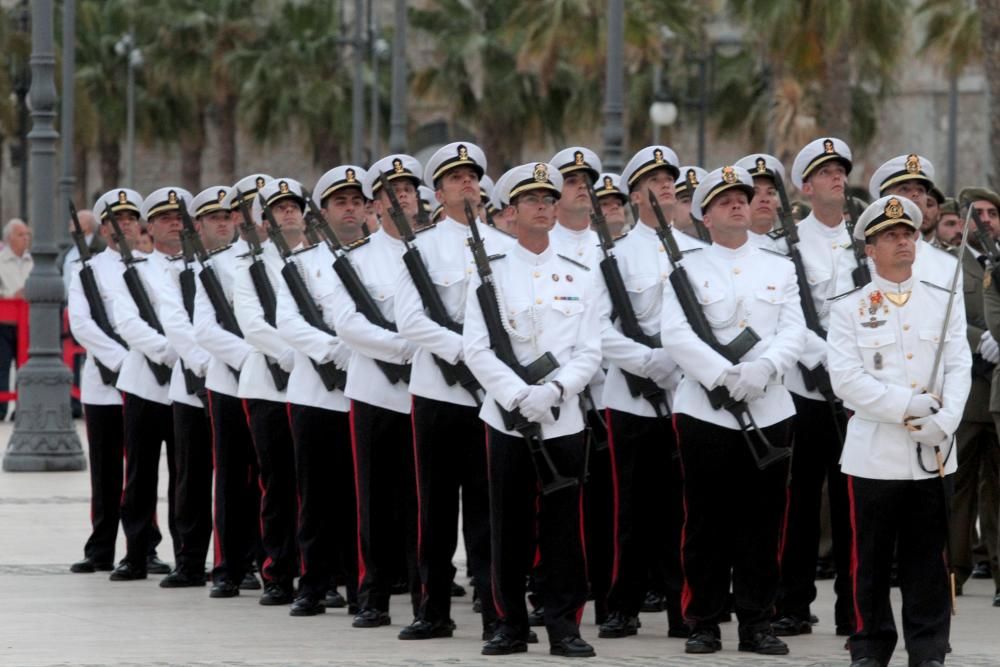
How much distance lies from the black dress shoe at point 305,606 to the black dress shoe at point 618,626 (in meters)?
1.52

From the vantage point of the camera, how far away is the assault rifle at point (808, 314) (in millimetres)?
9812

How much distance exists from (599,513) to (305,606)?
1520 mm

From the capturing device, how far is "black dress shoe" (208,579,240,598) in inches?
442

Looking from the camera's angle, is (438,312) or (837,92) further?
(837,92)

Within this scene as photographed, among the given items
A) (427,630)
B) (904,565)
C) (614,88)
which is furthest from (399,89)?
(904,565)

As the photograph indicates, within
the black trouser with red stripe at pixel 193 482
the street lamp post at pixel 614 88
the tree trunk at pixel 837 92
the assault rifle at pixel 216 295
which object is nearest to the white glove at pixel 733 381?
the assault rifle at pixel 216 295

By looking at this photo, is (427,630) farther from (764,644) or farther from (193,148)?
(193,148)

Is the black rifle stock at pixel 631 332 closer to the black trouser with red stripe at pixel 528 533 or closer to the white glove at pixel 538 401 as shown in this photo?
the black trouser with red stripe at pixel 528 533

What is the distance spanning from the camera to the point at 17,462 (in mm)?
17203

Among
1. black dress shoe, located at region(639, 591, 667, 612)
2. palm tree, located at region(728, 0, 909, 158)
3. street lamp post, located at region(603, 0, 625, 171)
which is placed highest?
palm tree, located at region(728, 0, 909, 158)

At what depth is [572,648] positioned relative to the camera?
9023 mm

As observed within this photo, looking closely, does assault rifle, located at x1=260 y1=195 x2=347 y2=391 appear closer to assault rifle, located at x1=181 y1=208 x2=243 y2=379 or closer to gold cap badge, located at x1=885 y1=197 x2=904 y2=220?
assault rifle, located at x1=181 y1=208 x2=243 y2=379

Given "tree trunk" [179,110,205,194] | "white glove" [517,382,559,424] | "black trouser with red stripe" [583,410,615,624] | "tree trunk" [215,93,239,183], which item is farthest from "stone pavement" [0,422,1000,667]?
"tree trunk" [215,93,239,183]

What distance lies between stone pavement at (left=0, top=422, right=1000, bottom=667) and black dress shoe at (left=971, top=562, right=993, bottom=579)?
15 cm
